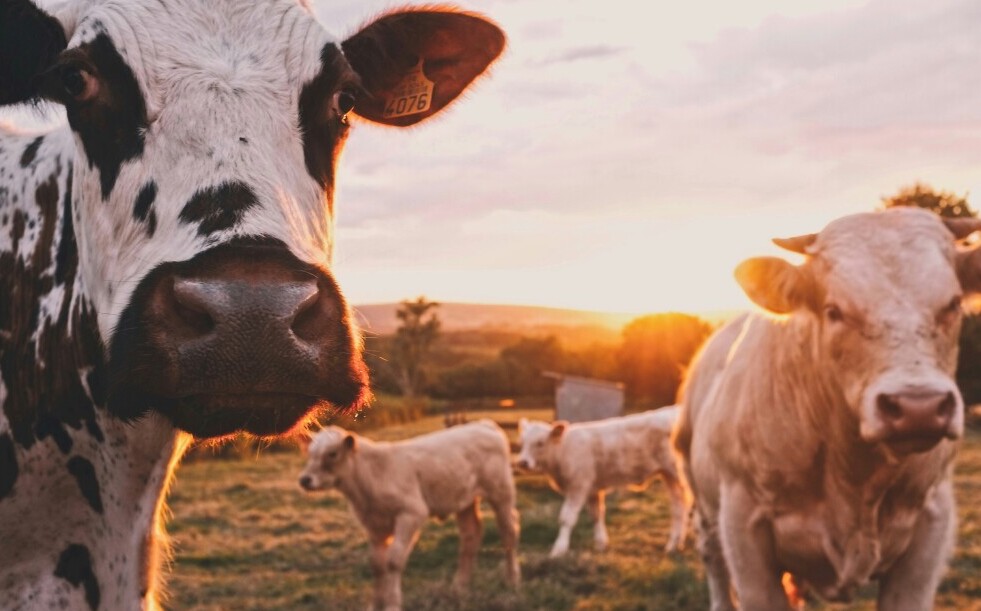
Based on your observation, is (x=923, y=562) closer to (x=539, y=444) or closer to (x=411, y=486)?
(x=411, y=486)

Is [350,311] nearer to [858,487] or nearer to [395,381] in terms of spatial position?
[858,487]

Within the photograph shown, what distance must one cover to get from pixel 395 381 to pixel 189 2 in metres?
62.6

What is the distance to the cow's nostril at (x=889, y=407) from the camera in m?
3.46

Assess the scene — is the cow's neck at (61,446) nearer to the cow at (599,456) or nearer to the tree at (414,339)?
the cow at (599,456)

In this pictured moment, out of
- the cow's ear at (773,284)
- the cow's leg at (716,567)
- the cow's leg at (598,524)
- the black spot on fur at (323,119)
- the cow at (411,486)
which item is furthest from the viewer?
the cow's leg at (598,524)

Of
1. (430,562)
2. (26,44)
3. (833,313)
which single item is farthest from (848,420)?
(430,562)

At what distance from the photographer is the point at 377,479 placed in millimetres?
9688

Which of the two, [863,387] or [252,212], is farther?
[863,387]

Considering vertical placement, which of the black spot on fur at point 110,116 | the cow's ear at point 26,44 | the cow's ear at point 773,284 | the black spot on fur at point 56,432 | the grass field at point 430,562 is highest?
the cow's ear at point 26,44

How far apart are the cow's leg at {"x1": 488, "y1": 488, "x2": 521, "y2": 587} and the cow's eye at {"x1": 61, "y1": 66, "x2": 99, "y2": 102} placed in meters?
7.65

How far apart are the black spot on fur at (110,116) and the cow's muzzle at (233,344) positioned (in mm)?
443

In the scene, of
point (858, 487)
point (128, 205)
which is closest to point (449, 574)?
point (858, 487)

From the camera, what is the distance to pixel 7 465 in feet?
7.80

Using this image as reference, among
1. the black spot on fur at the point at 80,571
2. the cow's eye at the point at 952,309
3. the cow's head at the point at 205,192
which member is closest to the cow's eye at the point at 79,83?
the cow's head at the point at 205,192
